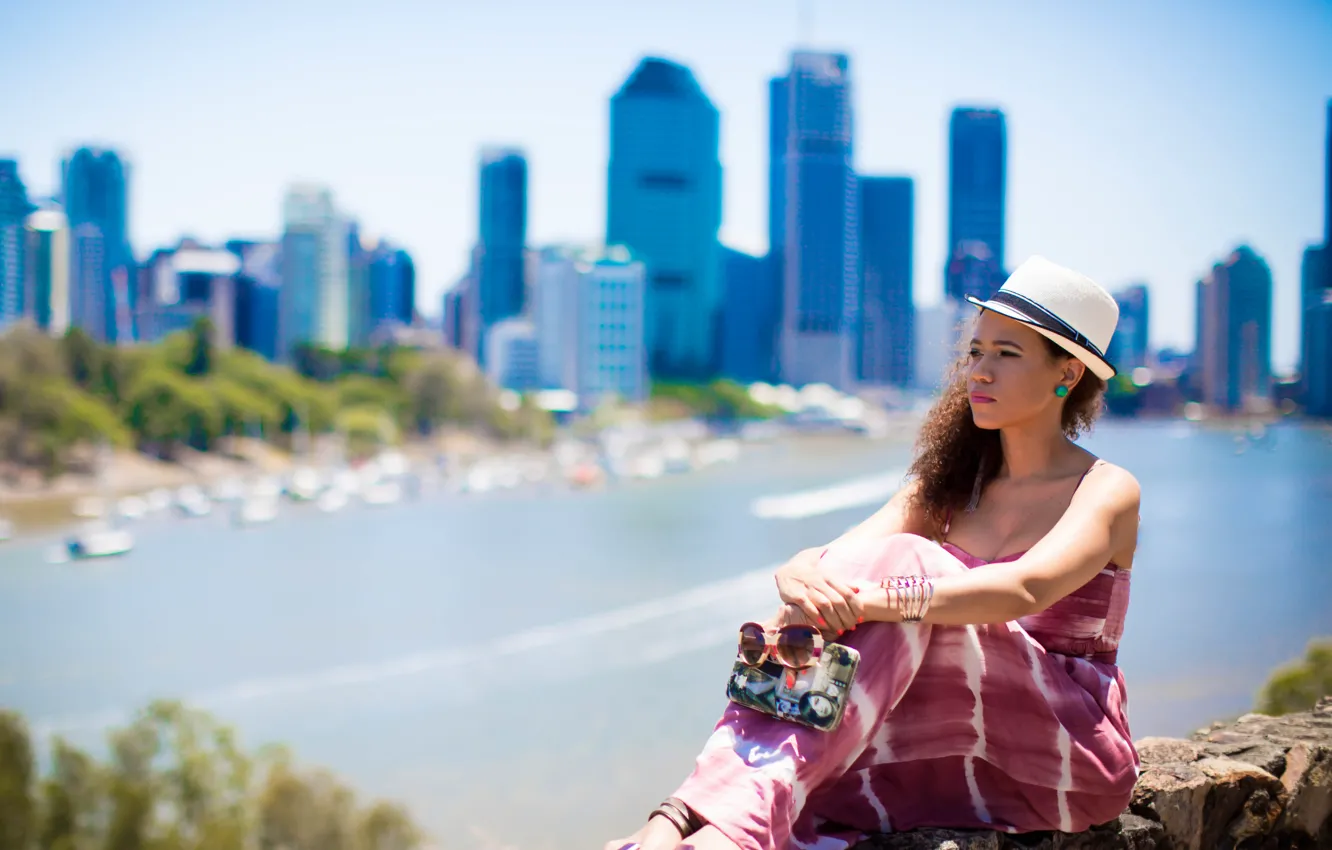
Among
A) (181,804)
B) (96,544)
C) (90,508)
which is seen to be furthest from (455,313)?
(181,804)

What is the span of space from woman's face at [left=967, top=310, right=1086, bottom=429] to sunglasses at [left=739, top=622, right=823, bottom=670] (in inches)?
15.3

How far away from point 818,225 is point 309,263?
3358 cm

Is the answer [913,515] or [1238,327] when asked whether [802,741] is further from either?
[1238,327]

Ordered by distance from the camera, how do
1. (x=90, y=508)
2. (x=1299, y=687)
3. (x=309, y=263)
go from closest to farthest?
1. (x=1299, y=687)
2. (x=90, y=508)
3. (x=309, y=263)

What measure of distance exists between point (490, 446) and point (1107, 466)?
146ft

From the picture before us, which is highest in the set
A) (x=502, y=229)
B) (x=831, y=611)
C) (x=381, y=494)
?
(x=502, y=229)

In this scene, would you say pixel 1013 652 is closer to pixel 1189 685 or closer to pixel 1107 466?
pixel 1107 466

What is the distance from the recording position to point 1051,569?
1229 mm

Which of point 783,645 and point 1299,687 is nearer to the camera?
point 783,645

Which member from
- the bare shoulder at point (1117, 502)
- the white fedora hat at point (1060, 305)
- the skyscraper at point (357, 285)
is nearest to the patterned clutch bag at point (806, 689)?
the bare shoulder at point (1117, 502)

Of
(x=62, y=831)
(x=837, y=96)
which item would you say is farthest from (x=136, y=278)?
(x=62, y=831)

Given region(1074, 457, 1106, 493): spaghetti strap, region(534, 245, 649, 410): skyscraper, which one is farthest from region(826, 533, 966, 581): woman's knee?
region(534, 245, 649, 410): skyscraper

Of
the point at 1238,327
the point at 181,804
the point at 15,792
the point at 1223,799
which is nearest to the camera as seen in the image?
the point at 1223,799

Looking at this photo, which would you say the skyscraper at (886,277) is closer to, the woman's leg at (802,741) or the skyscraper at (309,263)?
the skyscraper at (309,263)
